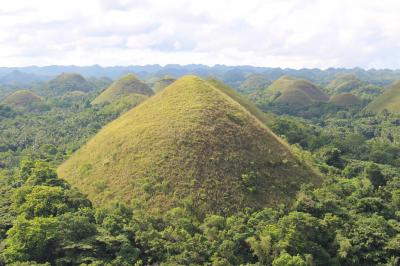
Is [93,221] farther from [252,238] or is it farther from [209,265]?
[252,238]

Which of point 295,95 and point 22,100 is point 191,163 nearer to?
point 295,95

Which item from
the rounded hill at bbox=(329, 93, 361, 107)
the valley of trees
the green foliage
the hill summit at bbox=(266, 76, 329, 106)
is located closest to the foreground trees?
the valley of trees

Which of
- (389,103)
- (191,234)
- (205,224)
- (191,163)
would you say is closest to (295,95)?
(389,103)

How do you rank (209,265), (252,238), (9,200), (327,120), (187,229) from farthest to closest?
(327,120) < (9,200) < (187,229) < (252,238) < (209,265)

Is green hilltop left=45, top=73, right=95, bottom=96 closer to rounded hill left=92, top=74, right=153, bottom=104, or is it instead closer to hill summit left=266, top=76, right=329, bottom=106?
rounded hill left=92, top=74, right=153, bottom=104

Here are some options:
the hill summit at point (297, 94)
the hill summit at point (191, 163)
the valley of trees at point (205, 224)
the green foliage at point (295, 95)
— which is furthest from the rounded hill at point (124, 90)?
the valley of trees at point (205, 224)

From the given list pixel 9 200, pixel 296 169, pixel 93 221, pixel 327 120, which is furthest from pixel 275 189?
pixel 327 120

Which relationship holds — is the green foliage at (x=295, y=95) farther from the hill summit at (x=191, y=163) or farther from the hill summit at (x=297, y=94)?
the hill summit at (x=191, y=163)

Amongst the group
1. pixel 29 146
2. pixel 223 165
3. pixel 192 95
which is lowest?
pixel 29 146
